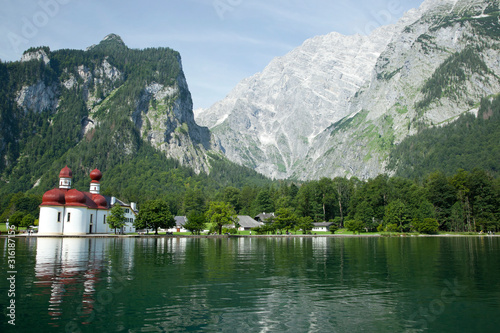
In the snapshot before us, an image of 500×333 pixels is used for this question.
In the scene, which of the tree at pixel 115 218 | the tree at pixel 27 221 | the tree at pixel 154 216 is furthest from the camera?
the tree at pixel 27 221

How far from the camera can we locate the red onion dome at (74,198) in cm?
11200

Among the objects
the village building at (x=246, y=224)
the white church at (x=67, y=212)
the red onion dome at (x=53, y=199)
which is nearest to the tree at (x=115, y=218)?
the white church at (x=67, y=212)

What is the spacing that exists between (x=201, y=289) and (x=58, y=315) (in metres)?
9.85

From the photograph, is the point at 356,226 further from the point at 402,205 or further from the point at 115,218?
the point at 115,218

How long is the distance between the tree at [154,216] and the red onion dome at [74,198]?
56.5 feet

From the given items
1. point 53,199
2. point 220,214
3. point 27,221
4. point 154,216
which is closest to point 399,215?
point 220,214

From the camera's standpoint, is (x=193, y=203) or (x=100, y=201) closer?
(x=100, y=201)

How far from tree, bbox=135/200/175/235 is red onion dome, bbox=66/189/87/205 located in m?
17.2

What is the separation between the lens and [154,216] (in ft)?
372

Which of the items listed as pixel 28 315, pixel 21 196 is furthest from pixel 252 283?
pixel 21 196

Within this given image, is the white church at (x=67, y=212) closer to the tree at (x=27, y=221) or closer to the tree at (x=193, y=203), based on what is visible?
the tree at (x=27, y=221)

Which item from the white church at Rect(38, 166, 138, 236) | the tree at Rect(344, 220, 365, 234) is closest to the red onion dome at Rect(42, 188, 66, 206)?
the white church at Rect(38, 166, 138, 236)

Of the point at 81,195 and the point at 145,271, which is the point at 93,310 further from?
the point at 81,195

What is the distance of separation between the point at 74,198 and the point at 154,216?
2407cm
